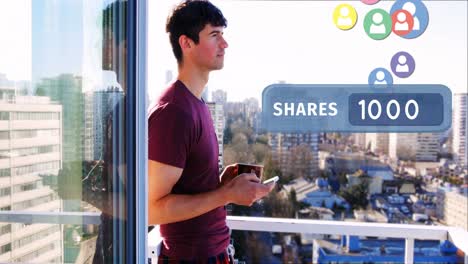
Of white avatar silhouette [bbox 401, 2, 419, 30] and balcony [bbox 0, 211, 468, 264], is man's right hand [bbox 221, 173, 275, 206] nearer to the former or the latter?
balcony [bbox 0, 211, 468, 264]

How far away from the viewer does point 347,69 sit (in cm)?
191

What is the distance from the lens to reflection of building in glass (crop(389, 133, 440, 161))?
8.29 feet

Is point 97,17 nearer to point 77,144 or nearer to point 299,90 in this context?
point 77,144

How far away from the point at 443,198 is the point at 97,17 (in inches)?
137

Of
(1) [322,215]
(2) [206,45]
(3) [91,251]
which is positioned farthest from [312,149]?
(3) [91,251]

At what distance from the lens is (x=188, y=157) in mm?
1317

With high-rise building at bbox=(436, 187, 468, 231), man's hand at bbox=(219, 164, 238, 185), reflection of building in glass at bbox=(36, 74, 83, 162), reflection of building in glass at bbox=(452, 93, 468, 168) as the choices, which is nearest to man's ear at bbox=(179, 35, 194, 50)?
man's hand at bbox=(219, 164, 238, 185)

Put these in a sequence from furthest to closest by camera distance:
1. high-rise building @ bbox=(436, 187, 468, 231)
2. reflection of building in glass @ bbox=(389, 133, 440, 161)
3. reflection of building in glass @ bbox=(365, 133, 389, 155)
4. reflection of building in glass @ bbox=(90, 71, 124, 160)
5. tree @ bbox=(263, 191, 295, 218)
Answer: high-rise building @ bbox=(436, 187, 468, 231) < tree @ bbox=(263, 191, 295, 218) < reflection of building in glass @ bbox=(389, 133, 440, 161) < reflection of building in glass @ bbox=(365, 133, 389, 155) < reflection of building in glass @ bbox=(90, 71, 124, 160)

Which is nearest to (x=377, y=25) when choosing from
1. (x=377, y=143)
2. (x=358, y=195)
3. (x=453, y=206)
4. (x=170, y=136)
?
(x=377, y=143)

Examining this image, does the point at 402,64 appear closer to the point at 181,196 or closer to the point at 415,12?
the point at 415,12

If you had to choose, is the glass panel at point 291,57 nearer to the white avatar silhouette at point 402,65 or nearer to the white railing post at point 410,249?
the white avatar silhouette at point 402,65

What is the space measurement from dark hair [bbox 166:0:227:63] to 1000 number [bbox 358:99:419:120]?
0.63 metres

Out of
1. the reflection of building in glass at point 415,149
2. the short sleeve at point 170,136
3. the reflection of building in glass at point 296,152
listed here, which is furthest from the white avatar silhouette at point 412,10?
the short sleeve at point 170,136

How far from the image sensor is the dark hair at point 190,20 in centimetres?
146
